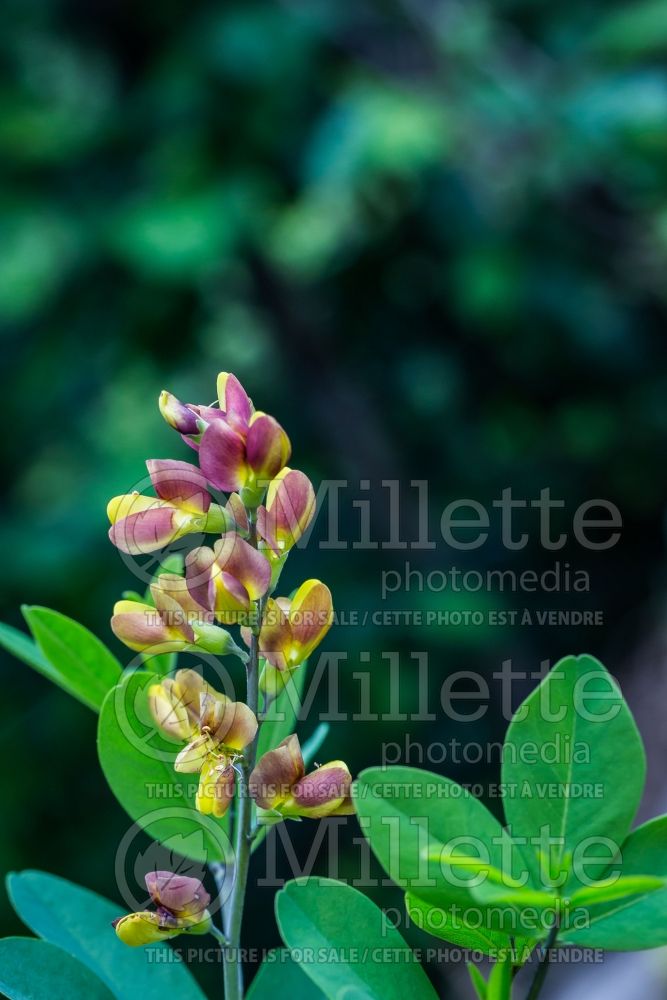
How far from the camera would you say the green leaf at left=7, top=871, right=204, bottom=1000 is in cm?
37

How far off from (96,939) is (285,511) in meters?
0.20

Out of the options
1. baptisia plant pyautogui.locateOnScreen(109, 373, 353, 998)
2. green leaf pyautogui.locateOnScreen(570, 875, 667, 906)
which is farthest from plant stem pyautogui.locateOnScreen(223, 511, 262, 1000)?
green leaf pyautogui.locateOnScreen(570, 875, 667, 906)

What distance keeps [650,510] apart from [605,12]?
89cm

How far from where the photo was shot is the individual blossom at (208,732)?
0.31m

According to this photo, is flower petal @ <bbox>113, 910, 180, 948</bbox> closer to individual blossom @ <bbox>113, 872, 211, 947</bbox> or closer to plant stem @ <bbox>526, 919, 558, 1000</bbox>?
individual blossom @ <bbox>113, 872, 211, 947</bbox>

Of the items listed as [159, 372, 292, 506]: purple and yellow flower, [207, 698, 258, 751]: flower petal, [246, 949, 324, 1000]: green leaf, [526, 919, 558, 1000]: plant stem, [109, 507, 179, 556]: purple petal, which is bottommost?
[246, 949, 324, 1000]: green leaf

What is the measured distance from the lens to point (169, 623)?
0.34 m

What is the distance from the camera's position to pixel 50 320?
1.51 m

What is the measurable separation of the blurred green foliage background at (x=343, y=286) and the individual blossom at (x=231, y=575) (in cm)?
107

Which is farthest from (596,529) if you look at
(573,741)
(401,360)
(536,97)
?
(573,741)

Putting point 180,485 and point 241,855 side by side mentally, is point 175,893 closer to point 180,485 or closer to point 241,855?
point 241,855

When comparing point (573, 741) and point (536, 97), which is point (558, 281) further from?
point (573, 741)

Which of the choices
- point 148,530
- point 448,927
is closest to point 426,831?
point 448,927

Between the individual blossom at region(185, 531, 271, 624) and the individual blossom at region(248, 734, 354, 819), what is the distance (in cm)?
5
